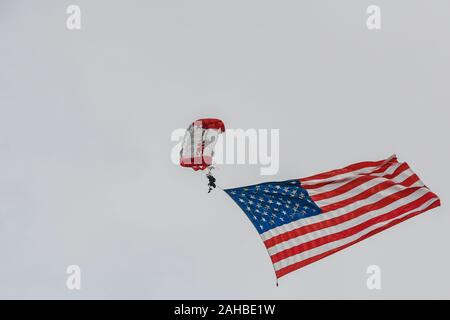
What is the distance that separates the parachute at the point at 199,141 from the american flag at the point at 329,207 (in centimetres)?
A: 551

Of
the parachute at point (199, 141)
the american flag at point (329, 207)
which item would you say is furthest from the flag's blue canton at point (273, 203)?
the parachute at point (199, 141)

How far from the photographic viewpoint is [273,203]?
98.3 feet

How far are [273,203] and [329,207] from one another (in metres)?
2.09

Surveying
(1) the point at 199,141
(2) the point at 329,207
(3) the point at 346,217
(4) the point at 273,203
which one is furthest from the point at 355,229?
(1) the point at 199,141

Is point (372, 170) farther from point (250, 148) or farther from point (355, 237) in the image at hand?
point (250, 148)

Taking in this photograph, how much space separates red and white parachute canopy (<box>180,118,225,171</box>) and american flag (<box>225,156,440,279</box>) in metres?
5.52

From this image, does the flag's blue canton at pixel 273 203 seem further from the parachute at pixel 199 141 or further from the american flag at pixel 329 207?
the parachute at pixel 199 141

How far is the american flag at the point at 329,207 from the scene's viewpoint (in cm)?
2931

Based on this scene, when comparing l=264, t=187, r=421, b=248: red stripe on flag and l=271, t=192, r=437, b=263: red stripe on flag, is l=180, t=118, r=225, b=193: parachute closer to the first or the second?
l=264, t=187, r=421, b=248: red stripe on flag

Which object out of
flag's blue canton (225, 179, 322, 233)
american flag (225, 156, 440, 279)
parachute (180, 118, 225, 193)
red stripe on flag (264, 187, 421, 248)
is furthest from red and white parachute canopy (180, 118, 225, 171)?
red stripe on flag (264, 187, 421, 248)
